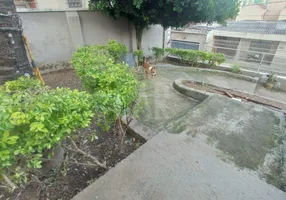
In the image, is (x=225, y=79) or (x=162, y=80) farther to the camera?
(x=225, y=79)

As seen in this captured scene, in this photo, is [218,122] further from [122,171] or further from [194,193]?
[122,171]

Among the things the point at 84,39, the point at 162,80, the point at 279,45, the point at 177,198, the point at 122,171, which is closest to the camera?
the point at 177,198

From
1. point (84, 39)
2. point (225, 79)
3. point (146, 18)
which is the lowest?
point (225, 79)

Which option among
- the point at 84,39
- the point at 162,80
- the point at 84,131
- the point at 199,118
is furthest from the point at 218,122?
the point at 84,39

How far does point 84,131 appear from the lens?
108 inches

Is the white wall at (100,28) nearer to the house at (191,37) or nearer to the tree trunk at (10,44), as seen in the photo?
the tree trunk at (10,44)

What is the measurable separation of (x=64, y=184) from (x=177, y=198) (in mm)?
1370

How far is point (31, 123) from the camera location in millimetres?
1122

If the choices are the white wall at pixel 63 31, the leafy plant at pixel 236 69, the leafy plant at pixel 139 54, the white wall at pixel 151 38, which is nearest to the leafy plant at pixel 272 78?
the leafy plant at pixel 236 69

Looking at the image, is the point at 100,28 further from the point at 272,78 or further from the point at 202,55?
the point at 272,78

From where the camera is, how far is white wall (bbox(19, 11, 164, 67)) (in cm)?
575

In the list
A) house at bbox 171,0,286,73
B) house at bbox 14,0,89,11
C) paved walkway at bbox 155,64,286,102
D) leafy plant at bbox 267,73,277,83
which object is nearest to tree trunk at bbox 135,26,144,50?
paved walkway at bbox 155,64,286,102

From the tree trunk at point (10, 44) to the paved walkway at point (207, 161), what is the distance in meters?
2.41

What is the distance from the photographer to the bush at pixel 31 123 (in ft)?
3.43
